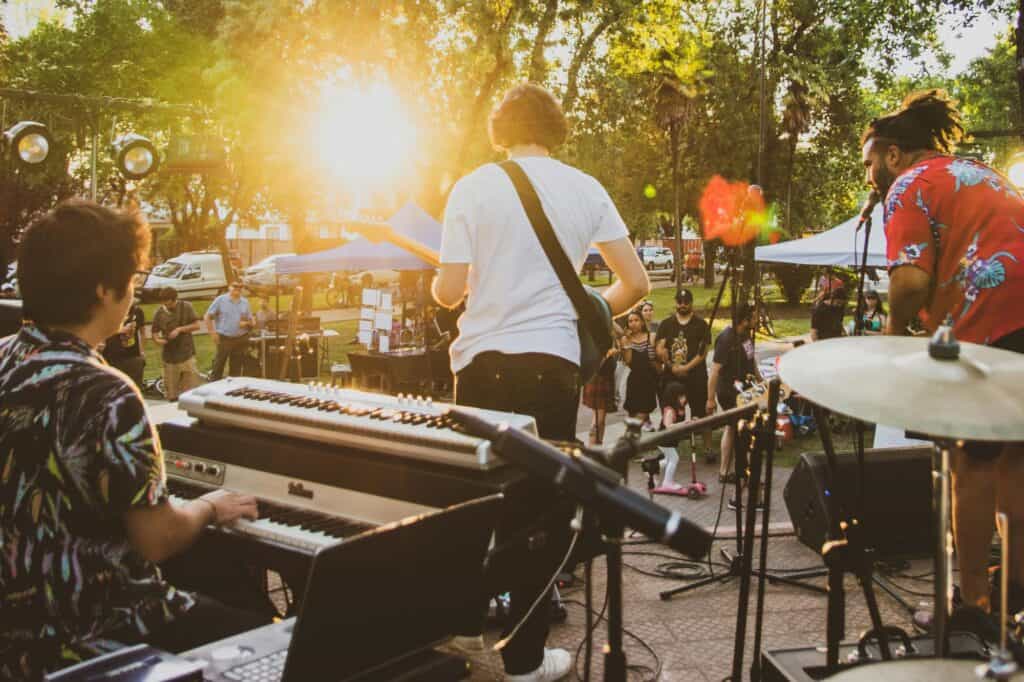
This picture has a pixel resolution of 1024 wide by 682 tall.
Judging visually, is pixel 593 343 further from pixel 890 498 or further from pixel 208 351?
pixel 208 351

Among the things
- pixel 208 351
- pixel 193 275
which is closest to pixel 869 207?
pixel 208 351

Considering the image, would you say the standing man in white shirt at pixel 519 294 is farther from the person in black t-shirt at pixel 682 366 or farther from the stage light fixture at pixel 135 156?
the stage light fixture at pixel 135 156

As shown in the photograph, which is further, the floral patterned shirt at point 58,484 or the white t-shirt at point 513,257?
the white t-shirt at point 513,257

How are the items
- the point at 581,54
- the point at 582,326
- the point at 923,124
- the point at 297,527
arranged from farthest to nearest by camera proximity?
1. the point at 581,54
2. the point at 923,124
3. the point at 582,326
4. the point at 297,527

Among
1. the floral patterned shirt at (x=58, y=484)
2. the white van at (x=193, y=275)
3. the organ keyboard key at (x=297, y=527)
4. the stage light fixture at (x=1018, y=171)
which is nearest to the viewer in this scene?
the floral patterned shirt at (x=58, y=484)

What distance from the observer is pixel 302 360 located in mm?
15469

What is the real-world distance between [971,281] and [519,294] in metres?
1.74

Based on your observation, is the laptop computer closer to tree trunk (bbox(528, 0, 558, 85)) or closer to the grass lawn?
the grass lawn

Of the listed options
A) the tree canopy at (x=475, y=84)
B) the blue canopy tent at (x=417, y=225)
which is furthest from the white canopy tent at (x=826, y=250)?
the blue canopy tent at (x=417, y=225)

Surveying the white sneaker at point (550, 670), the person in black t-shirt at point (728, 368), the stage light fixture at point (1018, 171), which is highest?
the stage light fixture at point (1018, 171)

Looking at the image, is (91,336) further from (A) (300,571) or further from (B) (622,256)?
(B) (622,256)

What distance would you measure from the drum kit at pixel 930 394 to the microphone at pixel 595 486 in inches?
22.5

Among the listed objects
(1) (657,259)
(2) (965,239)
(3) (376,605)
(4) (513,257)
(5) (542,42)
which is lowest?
(1) (657,259)

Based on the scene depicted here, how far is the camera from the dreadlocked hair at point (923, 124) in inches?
142
